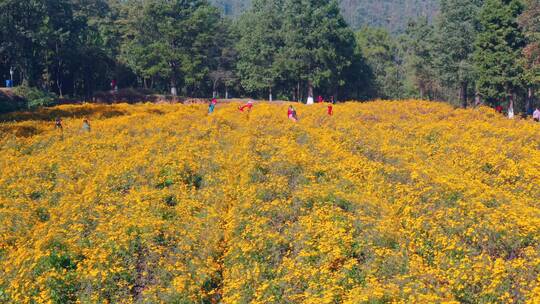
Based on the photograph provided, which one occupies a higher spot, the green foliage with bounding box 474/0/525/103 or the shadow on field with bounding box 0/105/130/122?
the green foliage with bounding box 474/0/525/103

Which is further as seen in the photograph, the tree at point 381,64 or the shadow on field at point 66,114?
the tree at point 381,64

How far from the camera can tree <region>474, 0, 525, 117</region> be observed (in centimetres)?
4369

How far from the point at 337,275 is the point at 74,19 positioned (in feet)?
189

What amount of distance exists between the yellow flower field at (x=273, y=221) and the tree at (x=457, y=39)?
30.4 meters

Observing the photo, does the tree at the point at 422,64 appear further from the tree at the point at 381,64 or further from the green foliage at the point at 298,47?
the green foliage at the point at 298,47

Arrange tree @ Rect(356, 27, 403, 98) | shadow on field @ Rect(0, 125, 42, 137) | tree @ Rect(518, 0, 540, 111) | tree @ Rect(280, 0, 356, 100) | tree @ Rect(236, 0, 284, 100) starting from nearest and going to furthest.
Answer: shadow on field @ Rect(0, 125, 42, 137) < tree @ Rect(518, 0, 540, 111) < tree @ Rect(280, 0, 356, 100) < tree @ Rect(236, 0, 284, 100) < tree @ Rect(356, 27, 403, 98)

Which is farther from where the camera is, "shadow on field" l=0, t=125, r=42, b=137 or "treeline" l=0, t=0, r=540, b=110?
Result: "treeline" l=0, t=0, r=540, b=110

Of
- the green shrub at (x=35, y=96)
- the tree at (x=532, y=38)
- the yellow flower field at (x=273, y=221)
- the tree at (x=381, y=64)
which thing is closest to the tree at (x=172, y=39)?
the green shrub at (x=35, y=96)

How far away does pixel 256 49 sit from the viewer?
61.6 metres

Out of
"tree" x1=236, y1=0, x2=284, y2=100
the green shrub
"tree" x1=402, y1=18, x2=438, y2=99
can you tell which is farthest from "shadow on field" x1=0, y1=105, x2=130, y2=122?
"tree" x1=402, y1=18, x2=438, y2=99

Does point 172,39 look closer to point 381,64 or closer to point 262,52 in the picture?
point 262,52

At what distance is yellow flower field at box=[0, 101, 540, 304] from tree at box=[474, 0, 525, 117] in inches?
961

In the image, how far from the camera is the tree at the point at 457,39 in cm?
4984

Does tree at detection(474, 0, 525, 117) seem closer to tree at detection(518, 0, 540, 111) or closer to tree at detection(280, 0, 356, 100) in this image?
tree at detection(518, 0, 540, 111)
